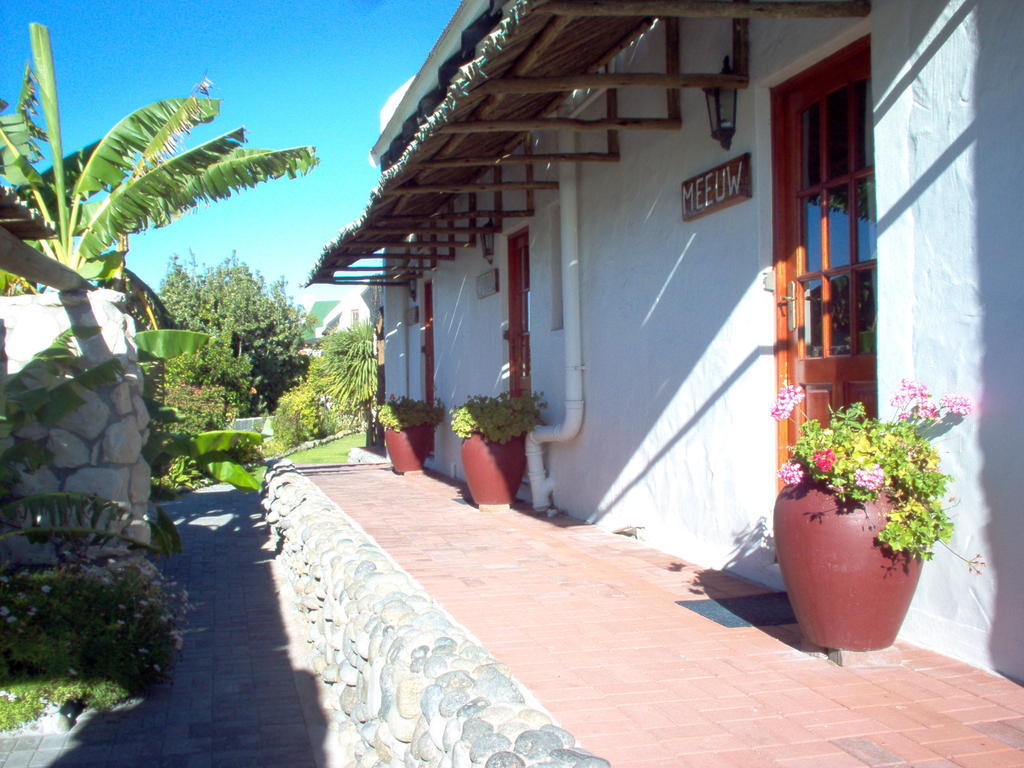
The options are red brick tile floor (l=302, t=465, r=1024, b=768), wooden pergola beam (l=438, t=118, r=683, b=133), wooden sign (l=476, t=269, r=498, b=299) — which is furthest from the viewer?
wooden sign (l=476, t=269, r=498, b=299)

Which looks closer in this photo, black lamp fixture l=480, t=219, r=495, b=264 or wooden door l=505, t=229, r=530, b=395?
wooden door l=505, t=229, r=530, b=395

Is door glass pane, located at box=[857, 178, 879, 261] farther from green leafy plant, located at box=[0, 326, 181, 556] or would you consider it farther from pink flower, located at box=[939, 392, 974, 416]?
green leafy plant, located at box=[0, 326, 181, 556]

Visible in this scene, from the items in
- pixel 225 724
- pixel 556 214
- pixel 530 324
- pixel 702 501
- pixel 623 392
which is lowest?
pixel 225 724

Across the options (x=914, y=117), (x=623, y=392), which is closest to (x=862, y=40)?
(x=914, y=117)

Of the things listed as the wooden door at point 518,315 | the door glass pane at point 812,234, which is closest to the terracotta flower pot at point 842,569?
the door glass pane at point 812,234

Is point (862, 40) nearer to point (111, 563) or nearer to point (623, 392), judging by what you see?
point (623, 392)

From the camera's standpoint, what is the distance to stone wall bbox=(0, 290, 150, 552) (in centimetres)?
618

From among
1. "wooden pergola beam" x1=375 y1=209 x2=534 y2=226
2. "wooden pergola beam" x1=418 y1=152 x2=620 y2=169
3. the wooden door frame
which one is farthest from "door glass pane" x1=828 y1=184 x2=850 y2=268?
"wooden pergola beam" x1=375 y1=209 x2=534 y2=226

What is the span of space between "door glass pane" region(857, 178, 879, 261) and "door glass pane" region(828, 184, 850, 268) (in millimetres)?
80

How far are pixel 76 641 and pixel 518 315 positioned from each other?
6.74 metres

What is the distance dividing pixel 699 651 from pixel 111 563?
3.69 metres

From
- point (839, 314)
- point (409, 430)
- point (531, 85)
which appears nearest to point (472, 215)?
point (409, 430)

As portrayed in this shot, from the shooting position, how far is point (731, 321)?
20.1ft

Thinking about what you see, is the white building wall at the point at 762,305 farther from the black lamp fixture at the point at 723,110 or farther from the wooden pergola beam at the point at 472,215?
the wooden pergola beam at the point at 472,215
